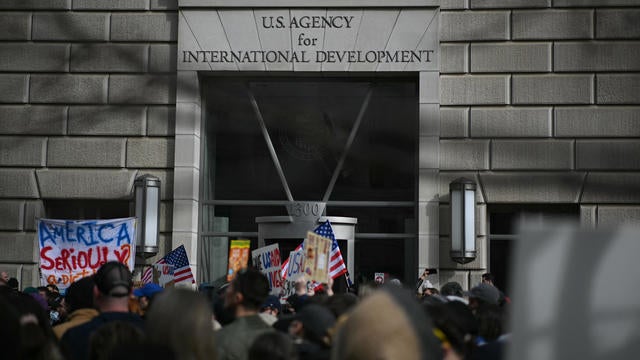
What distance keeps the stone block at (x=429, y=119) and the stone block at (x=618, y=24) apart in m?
3.00

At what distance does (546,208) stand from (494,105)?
197 cm

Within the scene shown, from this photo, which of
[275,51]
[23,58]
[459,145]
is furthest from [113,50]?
[459,145]

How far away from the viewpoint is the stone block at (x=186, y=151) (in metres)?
18.1

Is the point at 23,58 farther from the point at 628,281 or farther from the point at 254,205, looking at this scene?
the point at 628,281

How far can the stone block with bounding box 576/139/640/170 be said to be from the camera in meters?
17.6

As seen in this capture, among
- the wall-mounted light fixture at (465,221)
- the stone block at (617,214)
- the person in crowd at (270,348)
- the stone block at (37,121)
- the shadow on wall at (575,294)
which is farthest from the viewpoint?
the stone block at (37,121)

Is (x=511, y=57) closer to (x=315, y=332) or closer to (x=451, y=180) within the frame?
(x=451, y=180)

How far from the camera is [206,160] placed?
61.7 feet

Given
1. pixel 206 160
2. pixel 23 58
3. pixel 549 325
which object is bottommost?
pixel 549 325

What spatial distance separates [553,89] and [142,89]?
704 cm

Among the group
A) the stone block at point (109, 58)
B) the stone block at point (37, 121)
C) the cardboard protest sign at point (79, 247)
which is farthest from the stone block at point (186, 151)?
the cardboard protest sign at point (79, 247)

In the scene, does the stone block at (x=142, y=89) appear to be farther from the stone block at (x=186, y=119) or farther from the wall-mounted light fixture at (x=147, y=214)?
the wall-mounted light fixture at (x=147, y=214)

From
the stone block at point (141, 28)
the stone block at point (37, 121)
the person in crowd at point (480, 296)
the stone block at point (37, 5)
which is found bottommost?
the person in crowd at point (480, 296)

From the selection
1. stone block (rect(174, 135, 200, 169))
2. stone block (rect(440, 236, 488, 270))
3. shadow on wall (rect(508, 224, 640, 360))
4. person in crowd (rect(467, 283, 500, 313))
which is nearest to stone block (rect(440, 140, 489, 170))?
stone block (rect(440, 236, 488, 270))
